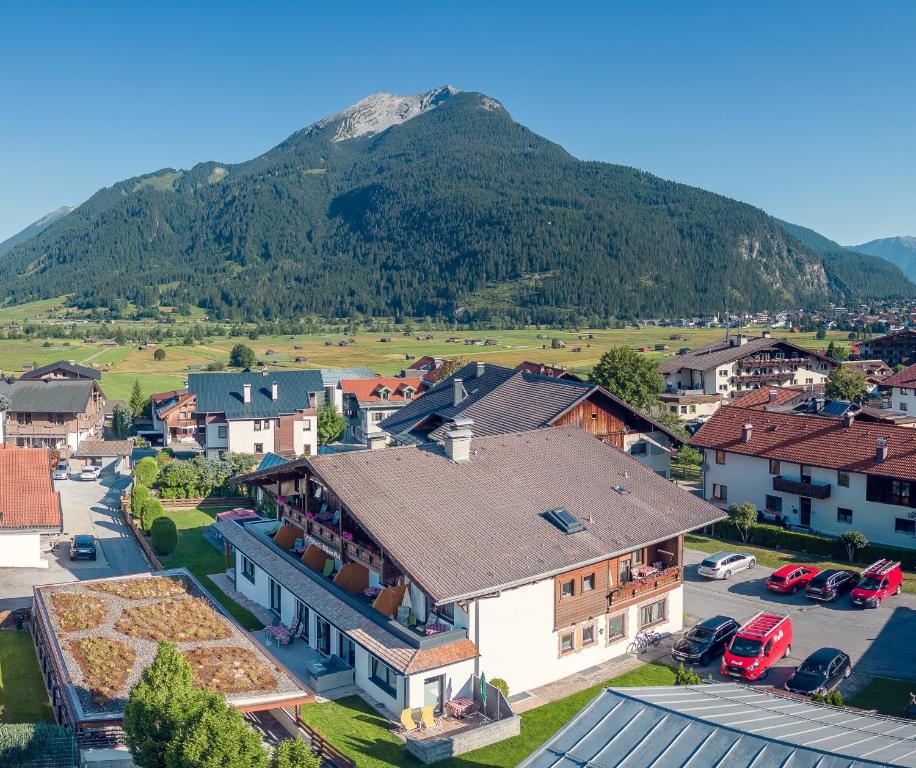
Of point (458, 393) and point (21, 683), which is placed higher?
point (458, 393)

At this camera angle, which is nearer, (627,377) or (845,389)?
(627,377)

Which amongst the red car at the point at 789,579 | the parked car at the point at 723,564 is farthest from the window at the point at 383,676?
the red car at the point at 789,579

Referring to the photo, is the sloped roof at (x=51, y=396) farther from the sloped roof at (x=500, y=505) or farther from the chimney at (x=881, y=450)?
the chimney at (x=881, y=450)

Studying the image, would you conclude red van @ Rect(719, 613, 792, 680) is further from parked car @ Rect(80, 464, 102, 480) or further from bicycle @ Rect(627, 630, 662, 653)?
parked car @ Rect(80, 464, 102, 480)

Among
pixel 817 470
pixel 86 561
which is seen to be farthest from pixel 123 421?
pixel 817 470

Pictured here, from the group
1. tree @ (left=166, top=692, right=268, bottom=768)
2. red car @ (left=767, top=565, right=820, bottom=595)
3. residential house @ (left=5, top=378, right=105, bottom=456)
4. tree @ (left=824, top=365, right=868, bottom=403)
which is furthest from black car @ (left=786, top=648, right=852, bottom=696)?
residential house @ (left=5, top=378, right=105, bottom=456)

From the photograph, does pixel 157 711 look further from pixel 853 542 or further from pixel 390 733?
pixel 853 542

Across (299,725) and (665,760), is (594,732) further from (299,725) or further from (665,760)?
(299,725)
